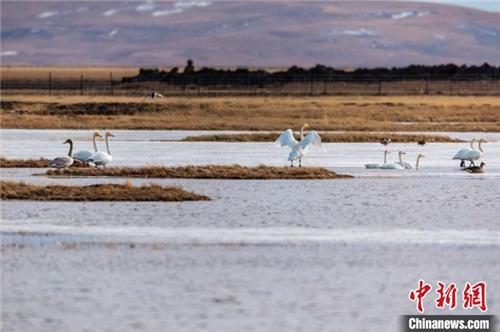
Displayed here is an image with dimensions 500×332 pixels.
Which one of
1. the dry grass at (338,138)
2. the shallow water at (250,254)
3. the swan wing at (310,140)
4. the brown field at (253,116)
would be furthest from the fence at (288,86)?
the shallow water at (250,254)

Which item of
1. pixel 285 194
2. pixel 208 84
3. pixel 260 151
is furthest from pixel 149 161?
pixel 208 84

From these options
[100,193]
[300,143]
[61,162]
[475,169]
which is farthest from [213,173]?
[475,169]

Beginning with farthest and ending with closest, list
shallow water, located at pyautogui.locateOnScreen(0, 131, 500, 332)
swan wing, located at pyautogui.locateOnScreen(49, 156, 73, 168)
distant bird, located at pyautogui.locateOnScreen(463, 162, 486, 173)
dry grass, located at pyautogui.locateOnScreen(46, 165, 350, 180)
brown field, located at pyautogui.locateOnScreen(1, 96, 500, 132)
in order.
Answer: brown field, located at pyautogui.locateOnScreen(1, 96, 500, 132), distant bird, located at pyautogui.locateOnScreen(463, 162, 486, 173), dry grass, located at pyautogui.locateOnScreen(46, 165, 350, 180), swan wing, located at pyautogui.locateOnScreen(49, 156, 73, 168), shallow water, located at pyautogui.locateOnScreen(0, 131, 500, 332)

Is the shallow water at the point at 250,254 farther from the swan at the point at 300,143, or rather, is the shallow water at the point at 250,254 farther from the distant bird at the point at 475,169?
the distant bird at the point at 475,169

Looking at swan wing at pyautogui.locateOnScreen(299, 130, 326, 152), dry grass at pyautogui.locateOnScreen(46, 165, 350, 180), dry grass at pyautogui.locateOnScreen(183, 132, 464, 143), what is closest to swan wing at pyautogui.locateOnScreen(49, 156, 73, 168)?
dry grass at pyautogui.locateOnScreen(46, 165, 350, 180)

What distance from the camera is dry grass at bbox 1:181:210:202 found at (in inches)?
583

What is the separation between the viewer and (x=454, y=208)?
14.3 metres

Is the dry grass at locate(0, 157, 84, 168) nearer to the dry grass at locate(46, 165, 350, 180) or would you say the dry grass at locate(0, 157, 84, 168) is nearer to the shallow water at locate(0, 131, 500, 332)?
the dry grass at locate(46, 165, 350, 180)

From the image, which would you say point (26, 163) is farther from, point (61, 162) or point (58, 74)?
point (58, 74)

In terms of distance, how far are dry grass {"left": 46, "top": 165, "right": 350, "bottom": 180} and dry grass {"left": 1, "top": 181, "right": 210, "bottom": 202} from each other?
236 centimetres

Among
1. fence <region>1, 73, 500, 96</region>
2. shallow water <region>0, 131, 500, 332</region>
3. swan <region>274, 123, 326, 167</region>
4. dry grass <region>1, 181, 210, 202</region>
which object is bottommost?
shallow water <region>0, 131, 500, 332</region>

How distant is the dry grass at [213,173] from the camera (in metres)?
17.8

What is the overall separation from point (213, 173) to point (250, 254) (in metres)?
7.06

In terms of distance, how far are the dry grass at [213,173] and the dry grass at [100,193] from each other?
2359 millimetres
